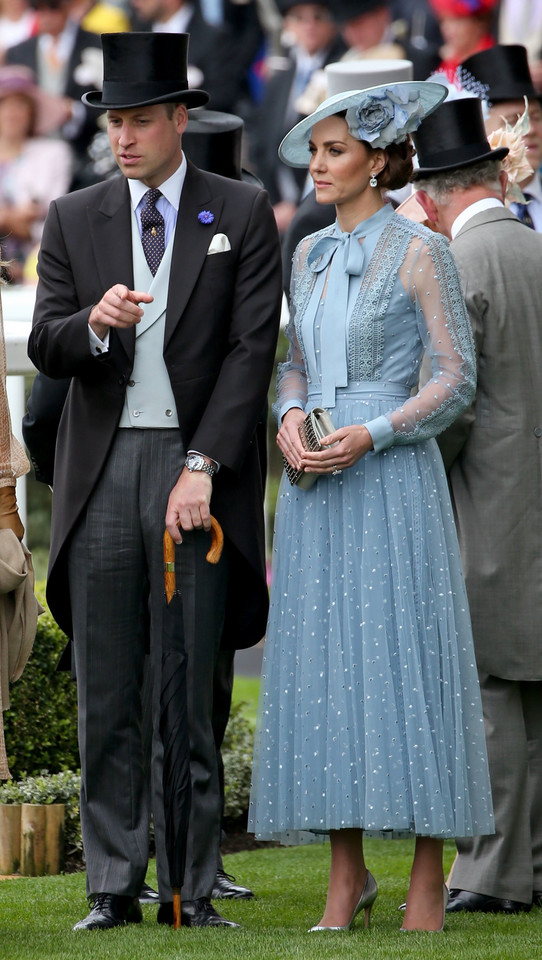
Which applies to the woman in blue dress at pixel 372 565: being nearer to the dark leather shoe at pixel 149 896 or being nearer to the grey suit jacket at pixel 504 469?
the grey suit jacket at pixel 504 469

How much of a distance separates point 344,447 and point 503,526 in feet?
3.00

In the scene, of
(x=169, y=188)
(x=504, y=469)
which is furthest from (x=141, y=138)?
(x=504, y=469)

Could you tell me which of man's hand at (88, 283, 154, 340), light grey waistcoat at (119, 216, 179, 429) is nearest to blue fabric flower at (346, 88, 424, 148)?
light grey waistcoat at (119, 216, 179, 429)

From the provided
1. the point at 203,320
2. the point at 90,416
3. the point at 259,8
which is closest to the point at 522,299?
the point at 203,320

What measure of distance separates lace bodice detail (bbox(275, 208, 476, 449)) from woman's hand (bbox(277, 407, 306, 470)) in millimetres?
125

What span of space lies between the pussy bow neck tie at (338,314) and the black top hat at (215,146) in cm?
131

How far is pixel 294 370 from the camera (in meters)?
4.52

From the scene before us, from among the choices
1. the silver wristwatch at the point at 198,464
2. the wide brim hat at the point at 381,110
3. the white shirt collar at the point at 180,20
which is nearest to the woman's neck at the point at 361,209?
the wide brim hat at the point at 381,110

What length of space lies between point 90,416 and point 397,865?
7.99 feet

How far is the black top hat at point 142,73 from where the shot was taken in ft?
13.9

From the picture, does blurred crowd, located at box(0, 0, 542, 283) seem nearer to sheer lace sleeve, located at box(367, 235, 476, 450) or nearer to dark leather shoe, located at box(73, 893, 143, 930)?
sheer lace sleeve, located at box(367, 235, 476, 450)

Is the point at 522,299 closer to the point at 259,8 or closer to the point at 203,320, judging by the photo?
the point at 203,320

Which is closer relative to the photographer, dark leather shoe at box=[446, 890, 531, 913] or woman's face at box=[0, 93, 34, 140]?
→ dark leather shoe at box=[446, 890, 531, 913]

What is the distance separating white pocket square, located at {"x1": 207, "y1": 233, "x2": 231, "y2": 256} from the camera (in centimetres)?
431
